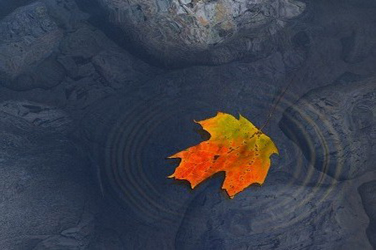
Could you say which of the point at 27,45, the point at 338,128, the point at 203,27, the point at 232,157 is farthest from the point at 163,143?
the point at 27,45

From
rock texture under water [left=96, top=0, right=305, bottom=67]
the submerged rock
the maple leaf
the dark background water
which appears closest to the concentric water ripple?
the dark background water

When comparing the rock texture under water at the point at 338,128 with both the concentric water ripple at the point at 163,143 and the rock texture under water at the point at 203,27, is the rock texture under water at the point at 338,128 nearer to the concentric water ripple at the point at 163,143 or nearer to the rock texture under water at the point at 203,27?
the concentric water ripple at the point at 163,143

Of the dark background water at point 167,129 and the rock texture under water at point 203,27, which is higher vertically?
the rock texture under water at point 203,27

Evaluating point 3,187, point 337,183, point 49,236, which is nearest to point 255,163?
point 337,183

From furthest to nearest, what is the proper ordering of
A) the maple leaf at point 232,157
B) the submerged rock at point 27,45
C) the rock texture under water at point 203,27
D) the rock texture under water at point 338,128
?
→ 1. the submerged rock at point 27,45
2. the rock texture under water at point 203,27
3. the rock texture under water at point 338,128
4. the maple leaf at point 232,157

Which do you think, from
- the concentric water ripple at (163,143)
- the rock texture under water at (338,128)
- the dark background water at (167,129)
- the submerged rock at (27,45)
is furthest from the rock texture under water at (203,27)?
the rock texture under water at (338,128)

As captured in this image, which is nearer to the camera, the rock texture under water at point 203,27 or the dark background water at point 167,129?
the dark background water at point 167,129

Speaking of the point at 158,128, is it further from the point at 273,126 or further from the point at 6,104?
the point at 6,104

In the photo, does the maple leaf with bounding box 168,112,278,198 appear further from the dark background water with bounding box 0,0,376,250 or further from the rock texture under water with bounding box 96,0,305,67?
the rock texture under water with bounding box 96,0,305,67

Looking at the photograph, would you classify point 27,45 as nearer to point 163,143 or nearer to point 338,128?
point 163,143
